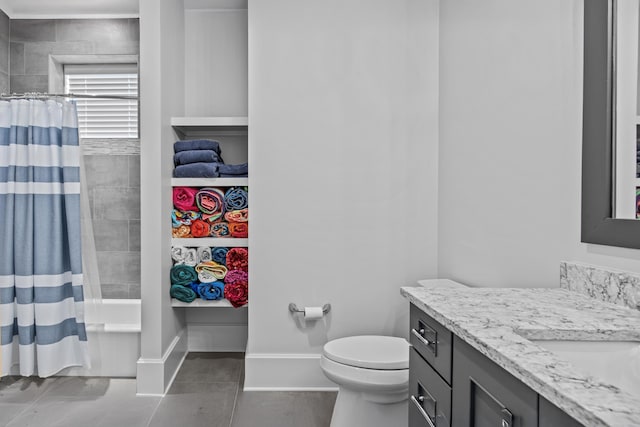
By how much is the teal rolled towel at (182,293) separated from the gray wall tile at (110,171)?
98 cm

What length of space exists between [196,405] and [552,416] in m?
1.97

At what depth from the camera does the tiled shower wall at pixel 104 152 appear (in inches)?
119

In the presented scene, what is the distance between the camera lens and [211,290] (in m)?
2.57

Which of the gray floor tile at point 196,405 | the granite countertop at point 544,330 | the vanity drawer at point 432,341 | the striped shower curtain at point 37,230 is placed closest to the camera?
the granite countertop at point 544,330

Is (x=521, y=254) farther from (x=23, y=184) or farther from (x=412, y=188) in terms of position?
(x=23, y=184)

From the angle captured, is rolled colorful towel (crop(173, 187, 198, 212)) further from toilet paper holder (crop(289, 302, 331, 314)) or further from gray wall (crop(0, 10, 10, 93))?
gray wall (crop(0, 10, 10, 93))

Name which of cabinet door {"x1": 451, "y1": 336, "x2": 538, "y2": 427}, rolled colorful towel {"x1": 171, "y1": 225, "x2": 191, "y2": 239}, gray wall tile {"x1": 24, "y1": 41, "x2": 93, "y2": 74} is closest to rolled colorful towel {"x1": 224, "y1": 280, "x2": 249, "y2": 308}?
rolled colorful towel {"x1": 171, "y1": 225, "x2": 191, "y2": 239}

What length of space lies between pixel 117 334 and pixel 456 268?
1952mm

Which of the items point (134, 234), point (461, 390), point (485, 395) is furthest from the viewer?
point (134, 234)

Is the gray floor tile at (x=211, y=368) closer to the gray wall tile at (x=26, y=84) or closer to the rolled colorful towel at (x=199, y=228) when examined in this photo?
the rolled colorful towel at (x=199, y=228)

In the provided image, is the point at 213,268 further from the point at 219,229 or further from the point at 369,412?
the point at 369,412

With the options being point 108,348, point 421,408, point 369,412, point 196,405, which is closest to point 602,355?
point 421,408

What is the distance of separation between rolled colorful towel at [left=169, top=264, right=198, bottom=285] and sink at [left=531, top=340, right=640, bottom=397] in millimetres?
2024

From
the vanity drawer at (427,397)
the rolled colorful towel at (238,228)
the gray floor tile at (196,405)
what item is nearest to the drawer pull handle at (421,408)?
the vanity drawer at (427,397)
